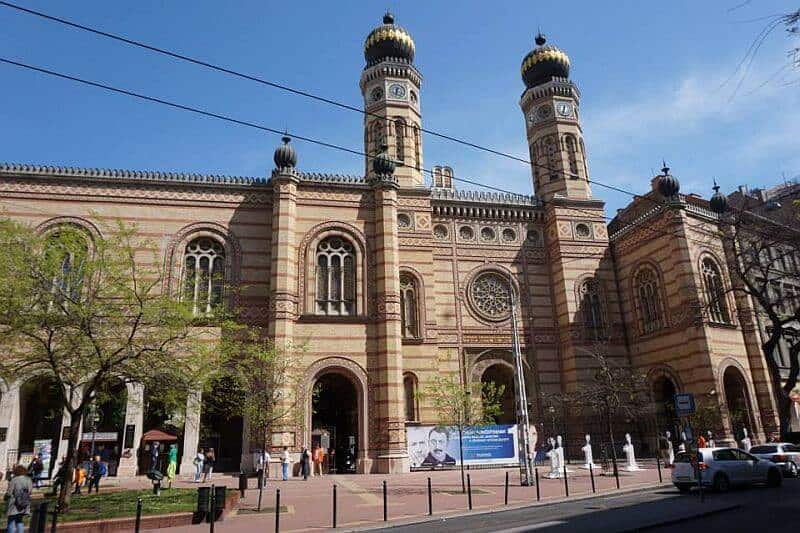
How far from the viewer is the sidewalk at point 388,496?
1209 cm

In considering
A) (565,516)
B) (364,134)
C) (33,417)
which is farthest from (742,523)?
(364,134)

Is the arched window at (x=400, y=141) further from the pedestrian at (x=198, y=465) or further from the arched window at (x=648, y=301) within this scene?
the pedestrian at (x=198, y=465)

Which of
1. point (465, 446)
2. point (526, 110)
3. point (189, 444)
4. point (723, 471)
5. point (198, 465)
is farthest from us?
point (526, 110)

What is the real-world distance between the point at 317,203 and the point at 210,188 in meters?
4.99

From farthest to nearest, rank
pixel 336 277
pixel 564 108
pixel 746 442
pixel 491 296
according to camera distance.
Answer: pixel 564 108 < pixel 491 296 < pixel 336 277 < pixel 746 442

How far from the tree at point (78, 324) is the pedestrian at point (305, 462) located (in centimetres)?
810

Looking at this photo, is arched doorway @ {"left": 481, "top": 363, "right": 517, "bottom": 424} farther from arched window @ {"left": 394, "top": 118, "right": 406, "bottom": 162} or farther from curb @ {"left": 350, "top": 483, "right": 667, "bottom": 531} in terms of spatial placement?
curb @ {"left": 350, "top": 483, "right": 667, "bottom": 531}

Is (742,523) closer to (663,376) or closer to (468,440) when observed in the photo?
(468,440)

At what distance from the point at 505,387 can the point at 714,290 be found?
38.5 feet

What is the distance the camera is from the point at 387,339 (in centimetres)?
2400

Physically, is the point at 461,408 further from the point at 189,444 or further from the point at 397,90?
the point at 397,90

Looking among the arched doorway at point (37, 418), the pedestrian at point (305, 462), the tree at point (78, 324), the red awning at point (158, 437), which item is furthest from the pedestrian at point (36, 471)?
the pedestrian at point (305, 462)

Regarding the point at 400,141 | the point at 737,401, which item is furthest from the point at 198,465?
the point at 737,401

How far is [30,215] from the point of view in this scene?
23.8 metres
